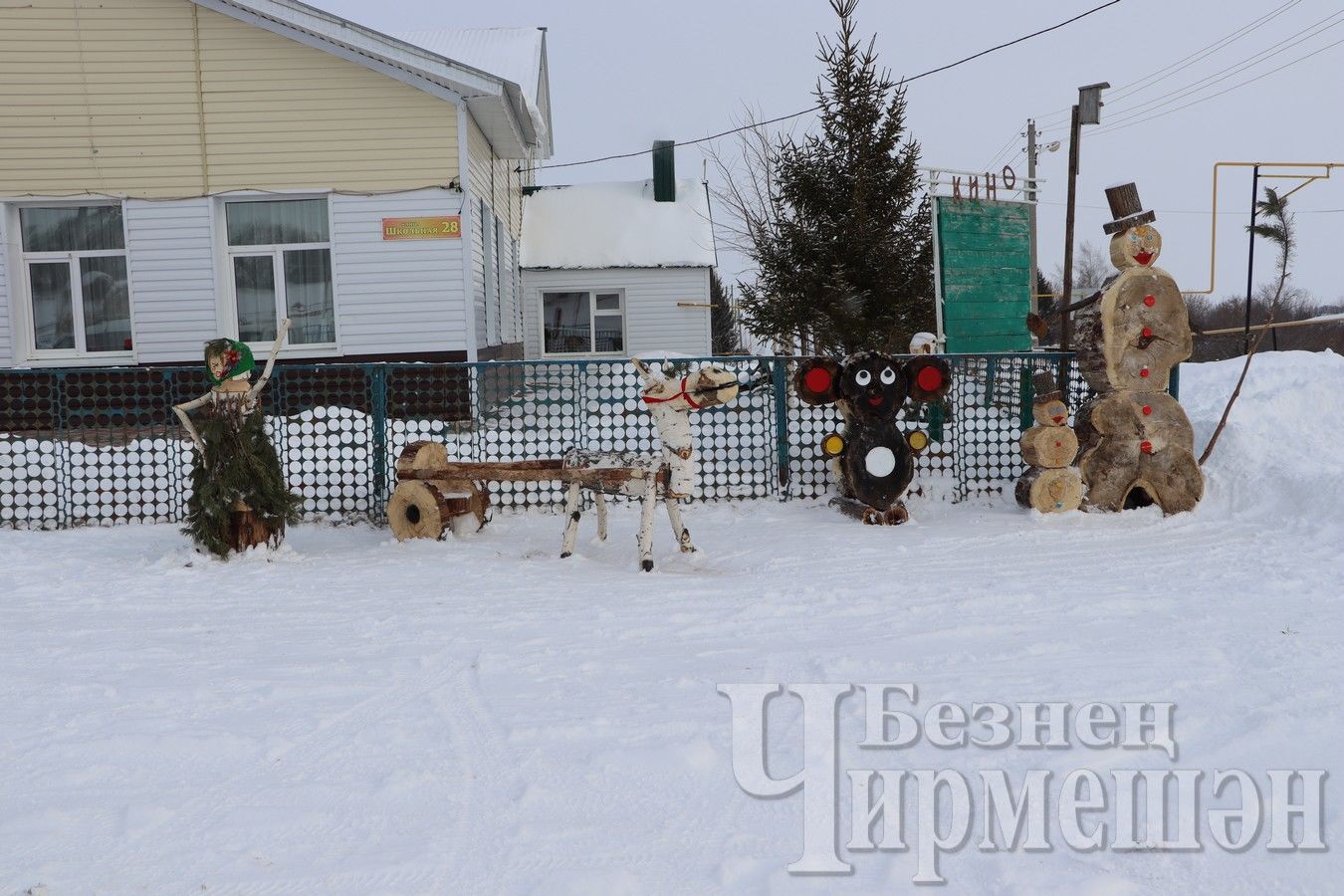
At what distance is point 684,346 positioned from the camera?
74.2 ft

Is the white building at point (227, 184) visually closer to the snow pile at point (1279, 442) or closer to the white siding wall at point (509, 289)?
the white siding wall at point (509, 289)

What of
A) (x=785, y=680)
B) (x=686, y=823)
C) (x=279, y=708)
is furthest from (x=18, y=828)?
(x=785, y=680)

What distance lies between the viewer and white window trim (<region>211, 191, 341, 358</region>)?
13.2 meters

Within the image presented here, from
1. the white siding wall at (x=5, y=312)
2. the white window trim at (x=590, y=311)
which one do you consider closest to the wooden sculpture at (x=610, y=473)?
the white siding wall at (x=5, y=312)

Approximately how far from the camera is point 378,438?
907 cm

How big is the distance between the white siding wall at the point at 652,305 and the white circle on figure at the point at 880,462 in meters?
14.2

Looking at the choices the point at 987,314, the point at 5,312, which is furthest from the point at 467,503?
the point at 5,312

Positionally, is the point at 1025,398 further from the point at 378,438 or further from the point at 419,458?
the point at 378,438

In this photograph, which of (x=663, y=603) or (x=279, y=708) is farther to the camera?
(x=663, y=603)

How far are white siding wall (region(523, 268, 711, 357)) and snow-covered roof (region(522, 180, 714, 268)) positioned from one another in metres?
0.27

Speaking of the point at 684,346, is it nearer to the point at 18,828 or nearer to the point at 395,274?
the point at 395,274

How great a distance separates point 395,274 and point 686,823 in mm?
11126

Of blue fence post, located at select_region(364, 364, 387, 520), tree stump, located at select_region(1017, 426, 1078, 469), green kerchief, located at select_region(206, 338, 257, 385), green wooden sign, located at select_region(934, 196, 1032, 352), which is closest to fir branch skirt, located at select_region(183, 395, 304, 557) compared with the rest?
green kerchief, located at select_region(206, 338, 257, 385)

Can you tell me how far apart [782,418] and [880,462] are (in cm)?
125
